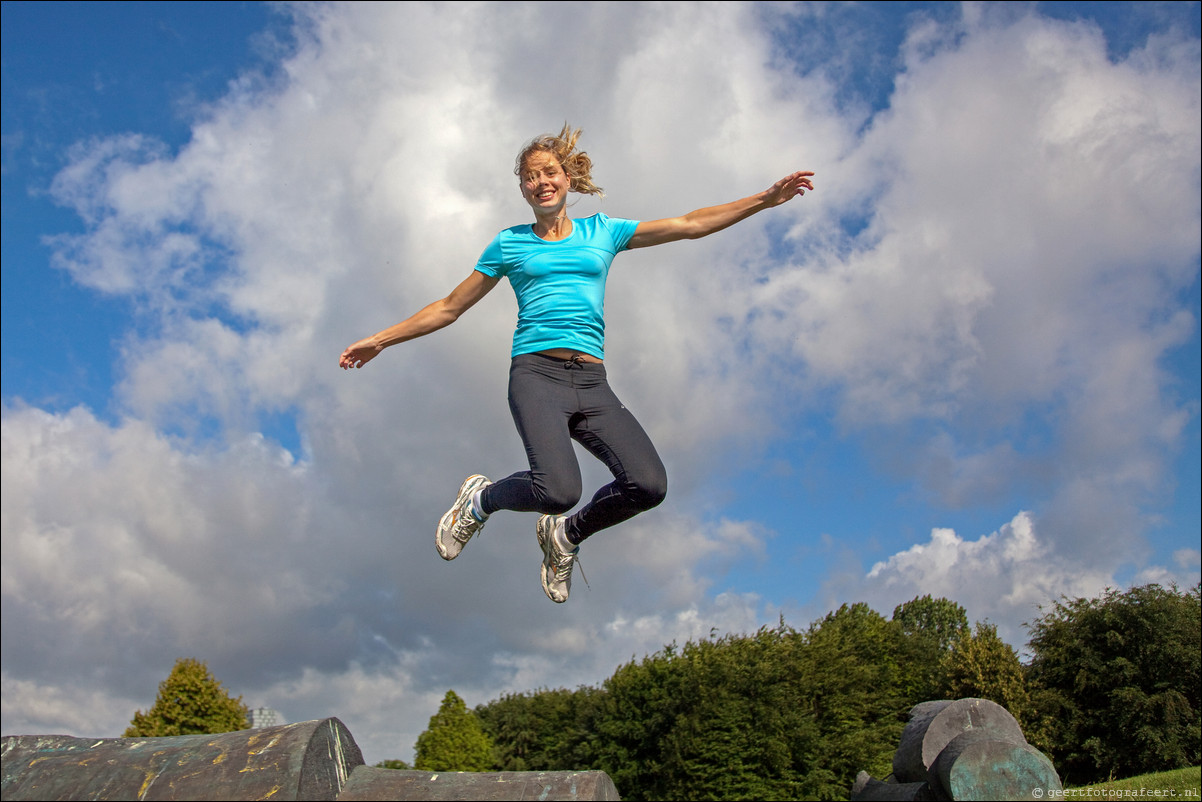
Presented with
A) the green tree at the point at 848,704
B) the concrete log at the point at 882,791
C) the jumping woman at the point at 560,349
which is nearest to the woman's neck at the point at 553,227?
the jumping woman at the point at 560,349

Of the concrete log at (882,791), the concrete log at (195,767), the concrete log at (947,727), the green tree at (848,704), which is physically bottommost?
the concrete log at (195,767)

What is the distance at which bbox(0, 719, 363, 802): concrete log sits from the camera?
12.7 feet

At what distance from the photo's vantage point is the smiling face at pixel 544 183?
218 inches

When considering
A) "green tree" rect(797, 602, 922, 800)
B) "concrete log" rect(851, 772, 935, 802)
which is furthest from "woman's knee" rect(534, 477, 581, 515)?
"green tree" rect(797, 602, 922, 800)

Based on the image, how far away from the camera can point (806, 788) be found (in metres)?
38.2

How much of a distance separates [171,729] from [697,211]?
32864 millimetres

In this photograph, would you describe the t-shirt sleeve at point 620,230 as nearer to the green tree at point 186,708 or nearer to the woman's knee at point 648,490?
the woman's knee at point 648,490

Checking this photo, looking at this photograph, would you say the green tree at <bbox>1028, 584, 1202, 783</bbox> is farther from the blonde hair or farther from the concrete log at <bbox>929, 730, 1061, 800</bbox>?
the blonde hair

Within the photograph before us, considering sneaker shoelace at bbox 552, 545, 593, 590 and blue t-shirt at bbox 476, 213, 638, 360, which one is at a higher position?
blue t-shirt at bbox 476, 213, 638, 360

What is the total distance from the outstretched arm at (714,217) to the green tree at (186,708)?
103 feet

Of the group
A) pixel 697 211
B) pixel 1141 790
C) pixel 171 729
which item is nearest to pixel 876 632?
pixel 1141 790

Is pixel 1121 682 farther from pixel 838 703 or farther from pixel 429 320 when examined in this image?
pixel 429 320

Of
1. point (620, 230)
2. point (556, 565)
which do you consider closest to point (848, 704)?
point (556, 565)

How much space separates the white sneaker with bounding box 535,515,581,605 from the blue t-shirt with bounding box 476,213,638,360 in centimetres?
121
